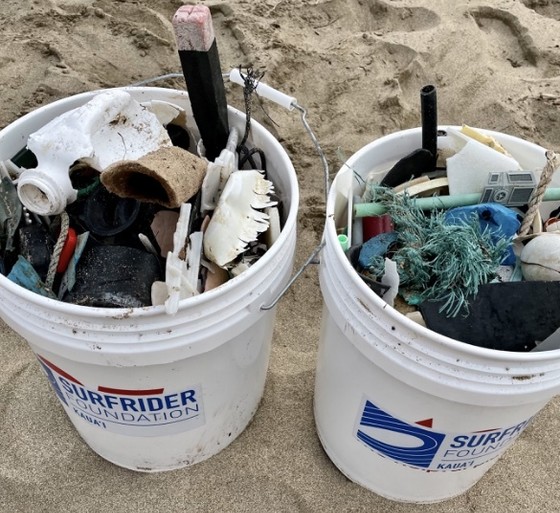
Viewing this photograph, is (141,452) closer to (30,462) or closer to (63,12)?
(30,462)

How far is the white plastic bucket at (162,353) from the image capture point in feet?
2.98

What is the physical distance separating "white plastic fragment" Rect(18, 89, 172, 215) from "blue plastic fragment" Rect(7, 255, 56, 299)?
10 centimetres

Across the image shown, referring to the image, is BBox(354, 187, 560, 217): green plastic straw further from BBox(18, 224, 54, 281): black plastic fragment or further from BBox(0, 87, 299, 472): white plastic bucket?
BBox(18, 224, 54, 281): black plastic fragment

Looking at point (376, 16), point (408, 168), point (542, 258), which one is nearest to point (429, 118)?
point (408, 168)

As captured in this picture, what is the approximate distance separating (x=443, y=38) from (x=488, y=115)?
0.40m

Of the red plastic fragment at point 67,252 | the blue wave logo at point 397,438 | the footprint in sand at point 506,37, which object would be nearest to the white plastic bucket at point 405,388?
the blue wave logo at point 397,438

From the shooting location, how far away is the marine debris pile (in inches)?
35.7

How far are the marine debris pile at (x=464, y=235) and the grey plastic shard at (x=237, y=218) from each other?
165mm

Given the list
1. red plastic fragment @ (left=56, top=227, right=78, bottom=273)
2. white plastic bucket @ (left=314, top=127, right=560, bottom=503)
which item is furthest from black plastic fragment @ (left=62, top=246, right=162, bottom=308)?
white plastic bucket @ (left=314, top=127, right=560, bottom=503)

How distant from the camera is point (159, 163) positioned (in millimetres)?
959

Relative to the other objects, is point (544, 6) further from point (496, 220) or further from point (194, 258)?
point (194, 258)

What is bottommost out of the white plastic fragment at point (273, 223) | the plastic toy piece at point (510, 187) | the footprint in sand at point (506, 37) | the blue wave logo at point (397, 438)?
the blue wave logo at point (397, 438)

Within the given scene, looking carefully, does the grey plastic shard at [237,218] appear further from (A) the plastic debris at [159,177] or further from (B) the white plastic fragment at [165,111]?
(B) the white plastic fragment at [165,111]

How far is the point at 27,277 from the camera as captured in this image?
989 millimetres
